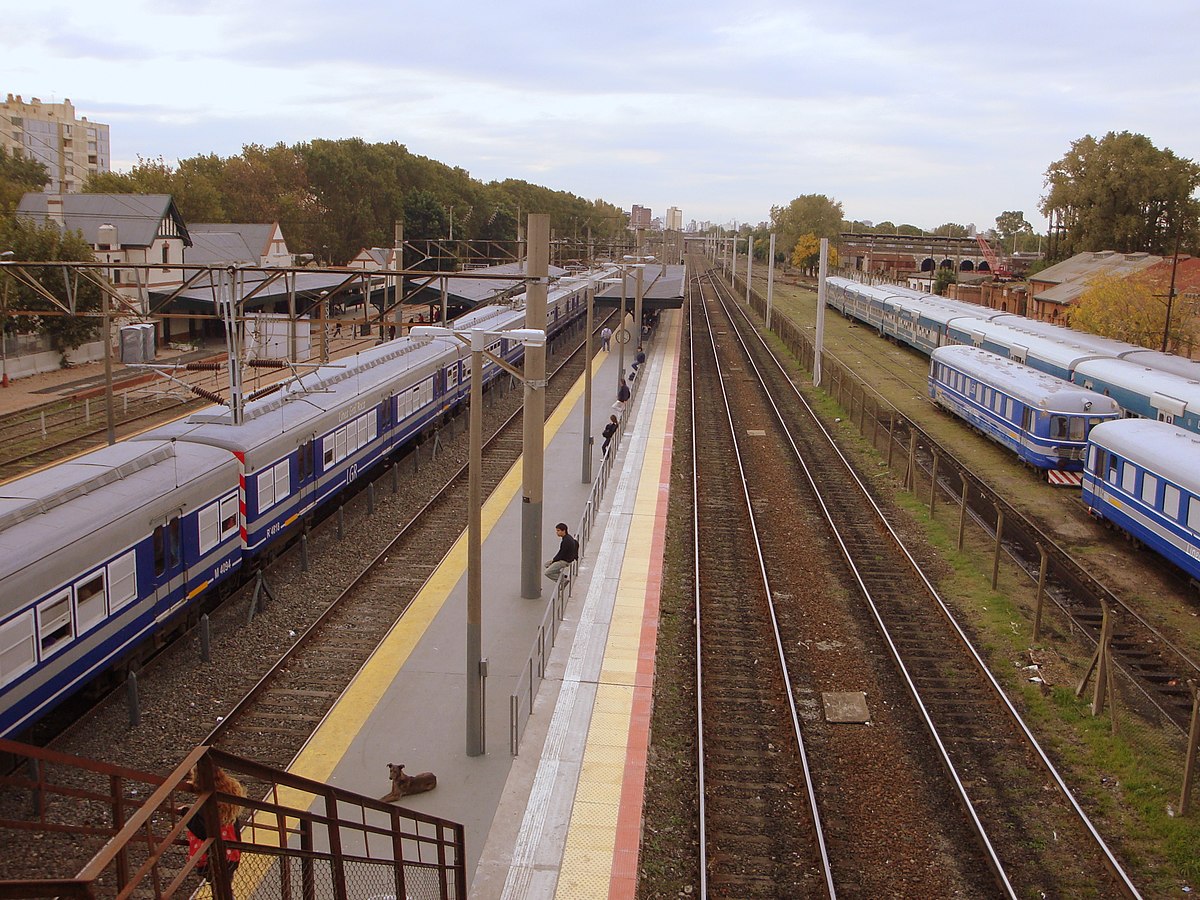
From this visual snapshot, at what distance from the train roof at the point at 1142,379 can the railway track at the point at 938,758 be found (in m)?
9.97

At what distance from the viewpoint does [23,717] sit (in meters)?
12.0

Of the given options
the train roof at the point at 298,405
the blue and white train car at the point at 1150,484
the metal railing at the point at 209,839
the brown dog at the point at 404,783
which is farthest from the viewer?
the blue and white train car at the point at 1150,484

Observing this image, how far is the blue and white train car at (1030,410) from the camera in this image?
27688mm

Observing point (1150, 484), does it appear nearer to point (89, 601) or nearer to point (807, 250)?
point (89, 601)

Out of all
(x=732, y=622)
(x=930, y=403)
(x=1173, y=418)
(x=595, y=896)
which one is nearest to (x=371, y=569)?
(x=732, y=622)

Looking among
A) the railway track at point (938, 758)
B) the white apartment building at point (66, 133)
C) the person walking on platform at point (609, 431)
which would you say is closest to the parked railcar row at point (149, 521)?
the person walking on platform at point (609, 431)

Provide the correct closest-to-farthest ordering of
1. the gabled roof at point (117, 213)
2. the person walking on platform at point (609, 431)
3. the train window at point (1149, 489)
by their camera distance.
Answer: the train window at point (1149, 489), the person walking on platform at point (609, 431), the gabled roof at point (117, 213)

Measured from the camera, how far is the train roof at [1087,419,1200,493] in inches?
770

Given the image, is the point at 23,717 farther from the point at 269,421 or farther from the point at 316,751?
the point at 269,421

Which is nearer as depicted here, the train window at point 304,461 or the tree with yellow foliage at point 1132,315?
the train window at point 304,461

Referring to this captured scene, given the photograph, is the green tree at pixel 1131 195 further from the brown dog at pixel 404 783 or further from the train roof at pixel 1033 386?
the brown dog at pixel 404 783

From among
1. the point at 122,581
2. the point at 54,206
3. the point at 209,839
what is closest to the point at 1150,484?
the point at 122,581

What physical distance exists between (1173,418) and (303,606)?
2207 centimetres

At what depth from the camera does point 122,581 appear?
14141 millimetres
